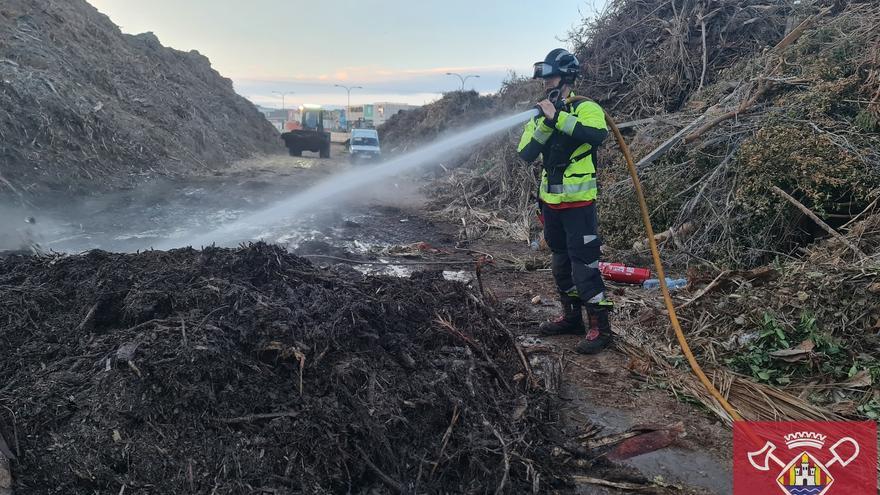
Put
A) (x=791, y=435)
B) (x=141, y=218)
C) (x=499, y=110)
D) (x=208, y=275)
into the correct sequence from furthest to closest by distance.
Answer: (x=499, y=110)
(x=141, y=218)
(x=208, y=275)
(x=791, y=435)

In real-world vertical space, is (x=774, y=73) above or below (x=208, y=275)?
above

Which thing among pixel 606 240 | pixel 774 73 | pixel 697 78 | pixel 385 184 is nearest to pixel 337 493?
pixel 606 240

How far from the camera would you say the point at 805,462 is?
260 cm

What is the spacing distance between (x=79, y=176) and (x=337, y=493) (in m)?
12.8

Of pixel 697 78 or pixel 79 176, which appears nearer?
pixel 697 78

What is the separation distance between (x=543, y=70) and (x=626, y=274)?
2562 mm

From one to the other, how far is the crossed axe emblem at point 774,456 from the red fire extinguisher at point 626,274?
277 cm

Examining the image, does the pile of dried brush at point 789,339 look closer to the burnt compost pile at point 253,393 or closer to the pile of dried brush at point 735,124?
the pile of dried brush at point 735,124

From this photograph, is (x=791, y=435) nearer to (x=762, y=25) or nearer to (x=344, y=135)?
(x=762, y=25)

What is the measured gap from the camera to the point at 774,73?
255 inches

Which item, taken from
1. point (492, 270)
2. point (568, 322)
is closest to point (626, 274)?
point (568, 322)

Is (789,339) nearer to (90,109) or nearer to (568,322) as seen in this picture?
(568,322)

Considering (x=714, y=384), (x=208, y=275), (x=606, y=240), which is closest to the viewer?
(x=714, y=384)

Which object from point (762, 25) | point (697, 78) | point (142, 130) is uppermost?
point (762, 25)
